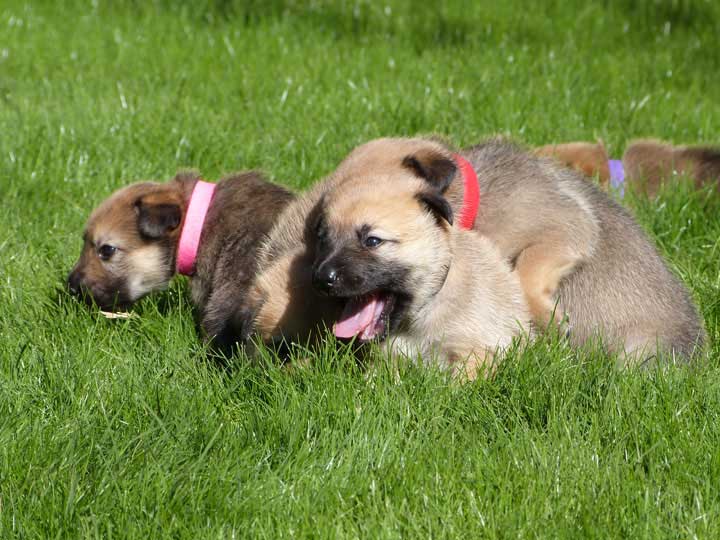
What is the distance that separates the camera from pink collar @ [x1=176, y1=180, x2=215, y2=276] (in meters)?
5.57

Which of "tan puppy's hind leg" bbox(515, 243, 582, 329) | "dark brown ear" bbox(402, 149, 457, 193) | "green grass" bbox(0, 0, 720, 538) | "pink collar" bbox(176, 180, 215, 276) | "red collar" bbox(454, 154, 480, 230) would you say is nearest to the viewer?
"green grass" bbox(0, 0, 720, 538)

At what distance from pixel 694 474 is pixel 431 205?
58.0 inches

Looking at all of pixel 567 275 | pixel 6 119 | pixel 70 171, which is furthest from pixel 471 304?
pixel 6 119

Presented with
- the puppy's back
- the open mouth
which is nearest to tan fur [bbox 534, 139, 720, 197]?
the puppy's back

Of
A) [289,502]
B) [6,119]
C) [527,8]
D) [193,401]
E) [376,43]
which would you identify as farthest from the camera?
[527,8]

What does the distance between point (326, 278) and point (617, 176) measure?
3.16 meters

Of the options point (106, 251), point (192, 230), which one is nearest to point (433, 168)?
point (192, 230)

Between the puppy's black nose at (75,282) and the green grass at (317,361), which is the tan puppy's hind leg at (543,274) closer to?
the green grass at (317,361)

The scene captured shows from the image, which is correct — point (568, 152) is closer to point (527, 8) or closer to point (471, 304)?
point (471, 304)

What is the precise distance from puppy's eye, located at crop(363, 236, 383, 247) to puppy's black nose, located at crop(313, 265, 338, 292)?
0.20 metres

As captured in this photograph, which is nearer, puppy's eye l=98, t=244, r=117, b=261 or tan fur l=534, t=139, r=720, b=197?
puppy's eye l=98, t=244, r=117, b=261

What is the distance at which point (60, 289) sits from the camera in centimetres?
555

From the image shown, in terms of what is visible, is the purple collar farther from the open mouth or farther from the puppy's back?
the open mouth

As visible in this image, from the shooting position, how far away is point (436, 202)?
4.32 metres
